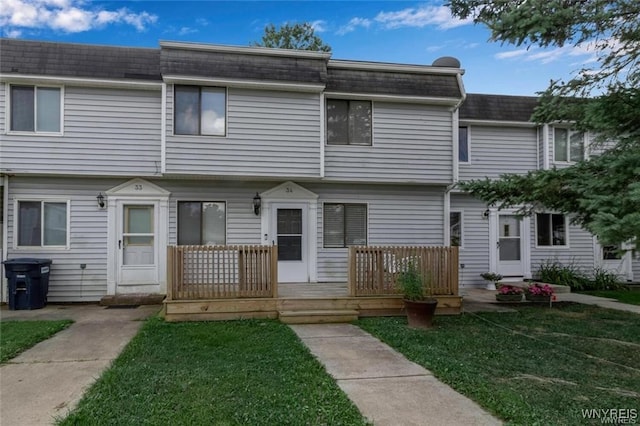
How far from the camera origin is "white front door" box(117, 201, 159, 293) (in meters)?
8.62

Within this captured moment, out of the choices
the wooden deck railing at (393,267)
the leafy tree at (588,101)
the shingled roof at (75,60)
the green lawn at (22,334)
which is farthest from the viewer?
the shingled roof at (75,60)

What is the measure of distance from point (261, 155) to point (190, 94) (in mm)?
1972

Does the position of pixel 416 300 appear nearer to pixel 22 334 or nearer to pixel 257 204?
pixel 257 204

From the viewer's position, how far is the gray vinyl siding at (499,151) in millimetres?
11242

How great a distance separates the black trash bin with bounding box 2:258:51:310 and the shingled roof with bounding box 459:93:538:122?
10.8m

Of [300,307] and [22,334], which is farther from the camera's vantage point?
[300,307]

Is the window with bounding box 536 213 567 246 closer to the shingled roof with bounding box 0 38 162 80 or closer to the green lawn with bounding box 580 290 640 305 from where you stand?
the green lawn with bounding box 580 290 640 305

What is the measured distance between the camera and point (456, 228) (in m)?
11.2

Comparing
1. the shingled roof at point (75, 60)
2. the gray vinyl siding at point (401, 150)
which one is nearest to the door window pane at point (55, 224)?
the shingled roof at point (75, 60)

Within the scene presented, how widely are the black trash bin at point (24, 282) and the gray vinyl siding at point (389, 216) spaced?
5.77 m

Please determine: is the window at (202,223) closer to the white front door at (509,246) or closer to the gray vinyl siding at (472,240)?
the gray vinyl siding at (472,240)

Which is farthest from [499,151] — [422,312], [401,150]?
[422,312]

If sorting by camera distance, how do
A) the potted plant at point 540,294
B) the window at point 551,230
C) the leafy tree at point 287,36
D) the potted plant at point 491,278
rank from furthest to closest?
the leafy tree at point 287,36 < the window at point 551,230 < the potted plant at point 491,278 < the potted plant at point 540,294

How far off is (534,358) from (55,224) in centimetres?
926
